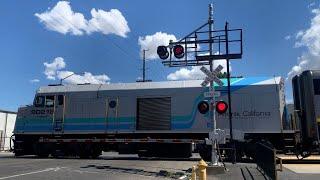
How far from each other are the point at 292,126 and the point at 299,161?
1859 mm

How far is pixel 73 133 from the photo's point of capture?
2773 cm

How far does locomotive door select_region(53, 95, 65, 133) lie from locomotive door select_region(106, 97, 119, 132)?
2.98 m

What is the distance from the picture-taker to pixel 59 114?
28.2 metres

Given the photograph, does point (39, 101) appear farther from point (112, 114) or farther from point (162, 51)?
point (162, 51)

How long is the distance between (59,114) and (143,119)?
5413 millimetres

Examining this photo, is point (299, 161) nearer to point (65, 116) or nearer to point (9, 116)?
point (65, 116)

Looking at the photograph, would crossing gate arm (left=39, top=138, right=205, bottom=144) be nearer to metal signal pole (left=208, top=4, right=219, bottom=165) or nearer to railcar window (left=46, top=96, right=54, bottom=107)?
railcar window (left=46, top=96, right=54, bottom=107)

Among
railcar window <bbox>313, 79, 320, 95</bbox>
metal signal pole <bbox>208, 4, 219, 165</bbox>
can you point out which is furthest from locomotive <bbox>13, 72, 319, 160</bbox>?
metal signal pole <bbox>208, 4, 219, 165</bbox>

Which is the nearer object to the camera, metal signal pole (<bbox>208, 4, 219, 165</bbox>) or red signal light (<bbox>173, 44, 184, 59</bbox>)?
metal signal pole (<bbox>208, 4, 219, 165</bbox>)

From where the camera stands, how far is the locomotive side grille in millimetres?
26391

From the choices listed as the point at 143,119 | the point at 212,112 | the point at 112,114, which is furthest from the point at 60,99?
Answer: the point at 212,112

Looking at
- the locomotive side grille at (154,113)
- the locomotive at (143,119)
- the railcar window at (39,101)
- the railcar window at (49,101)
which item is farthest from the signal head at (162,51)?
the railcar window at (39,101)

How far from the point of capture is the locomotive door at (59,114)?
28031 mm

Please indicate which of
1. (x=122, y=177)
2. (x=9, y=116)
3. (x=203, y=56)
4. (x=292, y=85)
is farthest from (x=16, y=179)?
(x=9, y=116)
